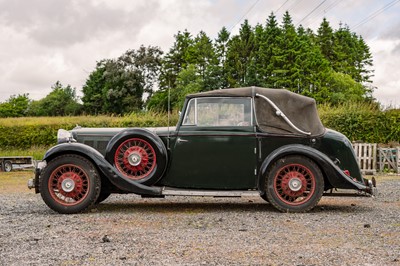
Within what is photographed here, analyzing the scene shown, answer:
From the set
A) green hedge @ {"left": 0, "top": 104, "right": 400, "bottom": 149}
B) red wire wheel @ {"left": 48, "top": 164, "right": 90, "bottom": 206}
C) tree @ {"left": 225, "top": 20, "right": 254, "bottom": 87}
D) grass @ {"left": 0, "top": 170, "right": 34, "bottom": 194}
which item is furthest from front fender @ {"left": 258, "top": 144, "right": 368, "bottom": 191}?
tree @ {"left": 225, "top": 20, "right": 254, "bottom": 87}

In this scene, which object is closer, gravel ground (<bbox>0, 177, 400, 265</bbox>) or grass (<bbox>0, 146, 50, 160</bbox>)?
gravel ground (<bbox>0, 177, 400, 265</bbox>)

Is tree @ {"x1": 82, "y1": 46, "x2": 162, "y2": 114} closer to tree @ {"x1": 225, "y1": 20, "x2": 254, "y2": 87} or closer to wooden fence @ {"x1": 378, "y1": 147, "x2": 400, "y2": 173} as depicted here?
tree @ {"x1": 225, "y1": 20, "x2": 254, "y2": 87}

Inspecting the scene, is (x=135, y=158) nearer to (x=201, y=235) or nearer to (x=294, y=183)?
(x=201, y=235)

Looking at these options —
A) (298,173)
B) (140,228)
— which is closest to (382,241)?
(298,173)

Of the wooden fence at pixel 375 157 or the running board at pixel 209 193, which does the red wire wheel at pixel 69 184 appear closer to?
the running board at pixel 209 193

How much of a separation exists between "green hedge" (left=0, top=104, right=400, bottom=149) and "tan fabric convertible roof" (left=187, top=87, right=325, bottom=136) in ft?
40.7

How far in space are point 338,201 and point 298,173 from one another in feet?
7.73

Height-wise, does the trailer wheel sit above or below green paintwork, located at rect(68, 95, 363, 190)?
below

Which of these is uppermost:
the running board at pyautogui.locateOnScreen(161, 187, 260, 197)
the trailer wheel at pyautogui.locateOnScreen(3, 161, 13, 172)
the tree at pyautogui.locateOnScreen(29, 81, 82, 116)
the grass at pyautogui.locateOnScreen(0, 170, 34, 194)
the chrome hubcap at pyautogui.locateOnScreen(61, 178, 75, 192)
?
the tree at pyautogui.locateOnScreen(29, 81, 82, 116)

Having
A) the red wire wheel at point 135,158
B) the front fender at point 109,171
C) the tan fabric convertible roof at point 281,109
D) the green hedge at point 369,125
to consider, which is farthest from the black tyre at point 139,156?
the green hedge at point 369,125

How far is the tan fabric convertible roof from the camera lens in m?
7.98

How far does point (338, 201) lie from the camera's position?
31.6 ft

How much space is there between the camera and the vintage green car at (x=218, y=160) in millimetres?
7684

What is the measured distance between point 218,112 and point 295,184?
66.1 inches
